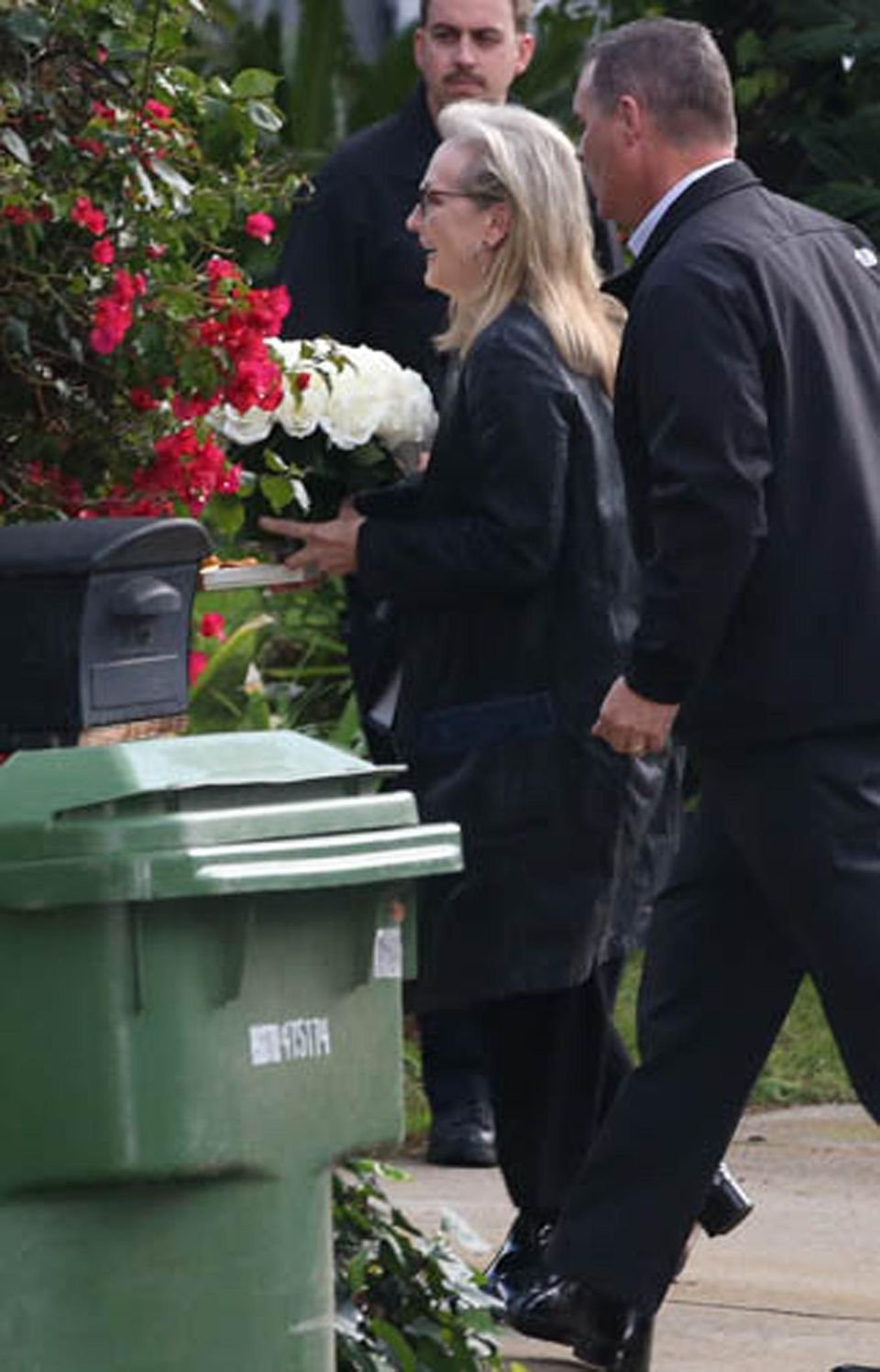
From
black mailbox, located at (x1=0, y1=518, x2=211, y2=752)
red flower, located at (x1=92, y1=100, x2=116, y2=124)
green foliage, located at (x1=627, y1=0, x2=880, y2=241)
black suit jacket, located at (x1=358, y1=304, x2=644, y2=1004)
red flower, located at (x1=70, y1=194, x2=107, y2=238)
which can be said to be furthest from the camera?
green foliage, located at (x1=627, y1=0, x2=880, y2=241)

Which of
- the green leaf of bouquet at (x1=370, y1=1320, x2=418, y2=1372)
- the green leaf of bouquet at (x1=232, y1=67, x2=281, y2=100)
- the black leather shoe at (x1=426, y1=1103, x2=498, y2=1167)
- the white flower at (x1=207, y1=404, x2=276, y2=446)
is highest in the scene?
the green leaf of bouquet at (x1=232, y1=67, x2=281, y2=100)

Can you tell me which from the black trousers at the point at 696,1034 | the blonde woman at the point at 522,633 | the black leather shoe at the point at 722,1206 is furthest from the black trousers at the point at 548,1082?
the black trousers at the point at 696,1034

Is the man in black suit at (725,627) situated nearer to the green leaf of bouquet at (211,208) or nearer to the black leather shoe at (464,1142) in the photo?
the green leaf of bouquet at (211,208)

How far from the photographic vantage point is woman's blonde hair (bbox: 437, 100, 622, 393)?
5.37 metres

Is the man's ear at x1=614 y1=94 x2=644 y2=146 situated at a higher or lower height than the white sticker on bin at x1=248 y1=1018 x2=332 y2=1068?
higher

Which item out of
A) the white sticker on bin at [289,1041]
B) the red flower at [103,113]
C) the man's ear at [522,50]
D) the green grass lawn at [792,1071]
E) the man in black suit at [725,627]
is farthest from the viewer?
the green grass lawn at [792,1071]

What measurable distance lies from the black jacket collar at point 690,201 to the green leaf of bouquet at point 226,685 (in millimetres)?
3306

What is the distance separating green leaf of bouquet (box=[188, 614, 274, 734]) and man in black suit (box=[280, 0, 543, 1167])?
1636 millimetres

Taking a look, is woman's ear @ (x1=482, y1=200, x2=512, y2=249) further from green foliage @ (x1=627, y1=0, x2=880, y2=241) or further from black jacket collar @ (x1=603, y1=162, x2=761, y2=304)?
green foliage @ (x1=627, y1=0, x2=880, y2=241)

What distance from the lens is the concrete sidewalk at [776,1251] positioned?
5312 millimetres

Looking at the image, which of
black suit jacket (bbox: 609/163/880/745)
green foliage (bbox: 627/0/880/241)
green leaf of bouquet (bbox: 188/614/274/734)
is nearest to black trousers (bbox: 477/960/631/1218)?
black suit jacket (bbox: 609/163/880/745)

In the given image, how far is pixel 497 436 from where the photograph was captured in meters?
5.28

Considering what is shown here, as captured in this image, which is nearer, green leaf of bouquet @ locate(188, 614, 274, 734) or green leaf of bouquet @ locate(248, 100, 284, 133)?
green leaf of bouquet @ locate(248, 100, 284, 133)

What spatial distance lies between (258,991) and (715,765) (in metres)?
1.30
